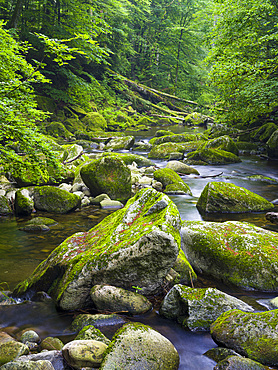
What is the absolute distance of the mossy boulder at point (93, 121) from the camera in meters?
22.9

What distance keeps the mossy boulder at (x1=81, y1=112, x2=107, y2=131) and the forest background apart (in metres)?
1.01

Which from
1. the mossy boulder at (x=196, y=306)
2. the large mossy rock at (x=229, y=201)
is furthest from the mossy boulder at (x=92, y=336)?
the large mossy rock at (x=229, y=201)

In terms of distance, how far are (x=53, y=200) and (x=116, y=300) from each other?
487cm

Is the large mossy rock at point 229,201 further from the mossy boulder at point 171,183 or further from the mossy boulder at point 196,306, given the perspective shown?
the mossy boulder at point 196,306

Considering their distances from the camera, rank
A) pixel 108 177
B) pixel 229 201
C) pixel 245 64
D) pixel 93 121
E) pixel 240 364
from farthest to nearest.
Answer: pixel 93 121
pixel 245 64
pixel 108 177
pixel 229 201
pixel 240 364

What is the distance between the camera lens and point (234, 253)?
4066 millimetres

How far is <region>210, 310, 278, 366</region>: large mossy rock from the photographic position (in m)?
2.41

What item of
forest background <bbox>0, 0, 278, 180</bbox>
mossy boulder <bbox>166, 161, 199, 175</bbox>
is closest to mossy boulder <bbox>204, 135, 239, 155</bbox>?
forest background <bbox>0, 0, 278, 180</bbox>

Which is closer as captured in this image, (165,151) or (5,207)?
(5,207)

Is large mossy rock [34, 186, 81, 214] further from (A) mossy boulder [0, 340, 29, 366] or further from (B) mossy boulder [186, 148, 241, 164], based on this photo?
(B) mossy boulder [186, 148, 241, 164]

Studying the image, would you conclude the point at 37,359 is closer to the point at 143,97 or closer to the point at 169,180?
the point at 169,180

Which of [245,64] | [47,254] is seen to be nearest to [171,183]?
[245,64]

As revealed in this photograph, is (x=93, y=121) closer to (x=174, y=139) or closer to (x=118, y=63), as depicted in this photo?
(x=174, y=139)

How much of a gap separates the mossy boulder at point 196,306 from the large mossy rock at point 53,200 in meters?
4.87
